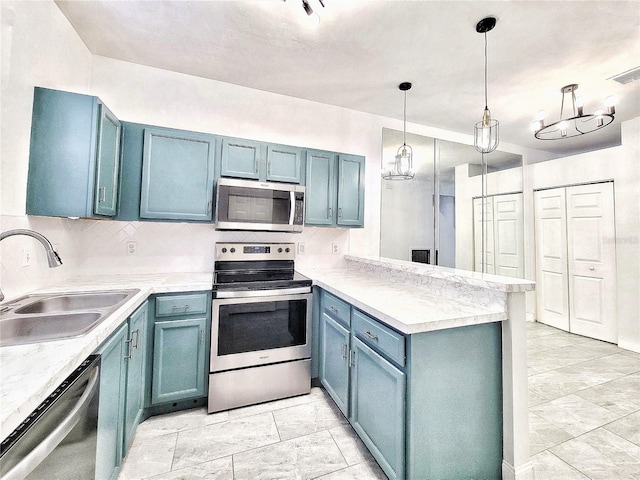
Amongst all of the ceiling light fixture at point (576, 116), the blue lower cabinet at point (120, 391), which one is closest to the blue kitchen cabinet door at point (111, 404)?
the blue lower cabinet at point (120, 391)

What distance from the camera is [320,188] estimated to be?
2.77 m

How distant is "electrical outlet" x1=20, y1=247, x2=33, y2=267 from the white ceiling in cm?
162

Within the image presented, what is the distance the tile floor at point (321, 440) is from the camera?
5.15 ft

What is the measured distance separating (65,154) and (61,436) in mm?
1602

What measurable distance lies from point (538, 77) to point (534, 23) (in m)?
0.89

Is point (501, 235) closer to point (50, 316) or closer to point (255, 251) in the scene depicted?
point (255, 251)

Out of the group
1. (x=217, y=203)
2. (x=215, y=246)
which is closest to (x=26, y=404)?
(x=217, y=203)

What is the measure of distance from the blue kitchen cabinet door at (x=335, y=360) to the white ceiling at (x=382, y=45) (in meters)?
2.11

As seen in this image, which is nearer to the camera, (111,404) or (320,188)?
(111,404)

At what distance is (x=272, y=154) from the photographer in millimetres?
2582

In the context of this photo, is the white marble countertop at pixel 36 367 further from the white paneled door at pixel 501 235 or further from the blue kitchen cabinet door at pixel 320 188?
the white paneled door at pixel 501 235

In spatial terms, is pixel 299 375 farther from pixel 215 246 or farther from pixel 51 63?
pixel 51 63

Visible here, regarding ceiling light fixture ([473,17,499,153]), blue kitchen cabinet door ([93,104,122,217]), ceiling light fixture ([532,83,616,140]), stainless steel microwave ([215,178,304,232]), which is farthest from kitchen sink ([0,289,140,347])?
ceiling light fixture ([532,83,616,140])

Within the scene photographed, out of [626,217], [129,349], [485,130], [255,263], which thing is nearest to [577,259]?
[626,217]
